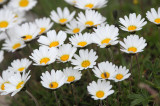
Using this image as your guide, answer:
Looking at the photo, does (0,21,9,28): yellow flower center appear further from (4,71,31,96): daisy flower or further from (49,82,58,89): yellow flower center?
(49,82,58,89): yellow flower center

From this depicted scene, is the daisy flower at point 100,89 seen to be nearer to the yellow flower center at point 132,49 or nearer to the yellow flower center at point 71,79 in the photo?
the yellow flower center at point 71,79

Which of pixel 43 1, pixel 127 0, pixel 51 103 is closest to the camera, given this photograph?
pixel 51 103

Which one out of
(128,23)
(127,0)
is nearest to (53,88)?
(128,23)

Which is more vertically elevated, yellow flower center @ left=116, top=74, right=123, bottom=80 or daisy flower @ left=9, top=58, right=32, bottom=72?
daisy flower @ left=9, top=58, right=32, bottom=72

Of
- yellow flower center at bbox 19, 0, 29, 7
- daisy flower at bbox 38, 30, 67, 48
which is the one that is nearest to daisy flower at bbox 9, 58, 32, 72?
daisy flower at bbox 38, 30, 67, 48

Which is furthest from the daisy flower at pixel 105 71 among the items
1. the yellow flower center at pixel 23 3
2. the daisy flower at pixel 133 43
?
the yellow flower center at pixel 23 3

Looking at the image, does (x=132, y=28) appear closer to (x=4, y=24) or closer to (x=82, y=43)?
(x=82, y=43)

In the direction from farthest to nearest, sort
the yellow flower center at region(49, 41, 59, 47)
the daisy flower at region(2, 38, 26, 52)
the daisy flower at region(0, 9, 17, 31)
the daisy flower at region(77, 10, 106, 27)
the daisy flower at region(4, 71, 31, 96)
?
the daisy flower at region(0, 9, 17, 31), the daisy flower at region(2, 38, 26, 52), the daisy flower at region(77, 10, 106, 27), the yellow flower center at region(49, 41, 59, 47), the daisy flower at region(4, 71, 31, 96)

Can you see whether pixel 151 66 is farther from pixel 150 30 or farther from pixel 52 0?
pixel 52 0

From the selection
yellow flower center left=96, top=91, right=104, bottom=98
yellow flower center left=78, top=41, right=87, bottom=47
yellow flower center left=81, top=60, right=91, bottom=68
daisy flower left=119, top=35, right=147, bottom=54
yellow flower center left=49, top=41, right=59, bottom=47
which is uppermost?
yellow flower center left=49, top=41, right=59, bottom=47

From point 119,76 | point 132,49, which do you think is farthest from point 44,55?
point 132,49
